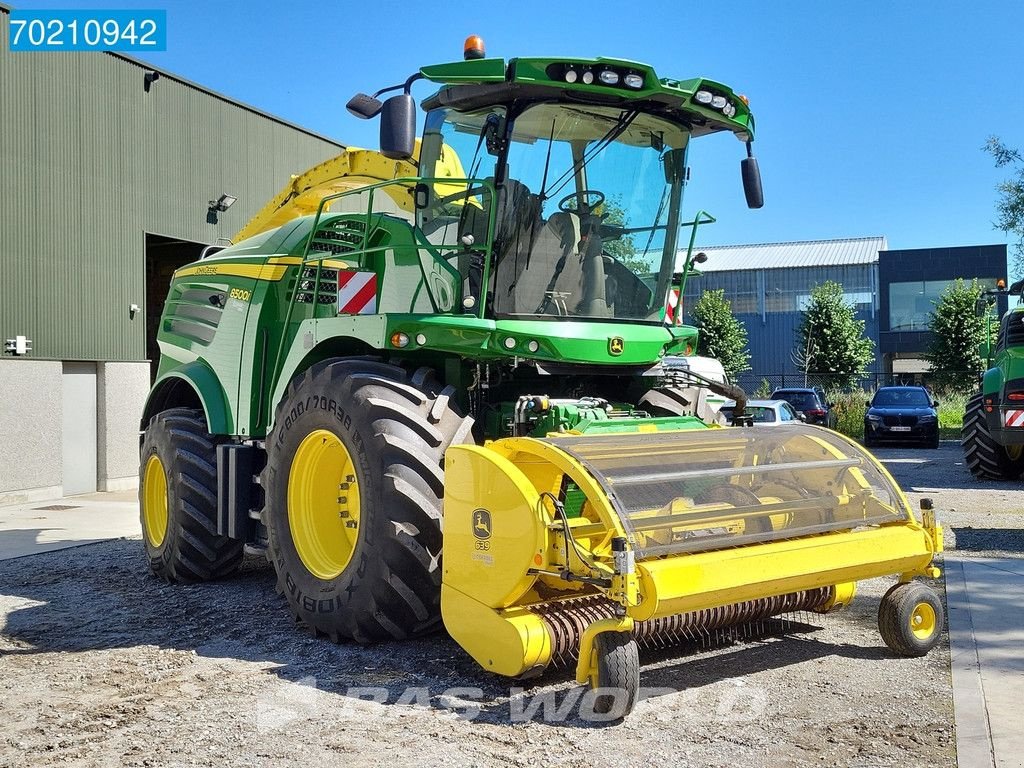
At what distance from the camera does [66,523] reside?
11.1 meters

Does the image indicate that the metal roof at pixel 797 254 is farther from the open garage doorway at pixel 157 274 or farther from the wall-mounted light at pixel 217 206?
the wall-mounted light at pixel 217 206

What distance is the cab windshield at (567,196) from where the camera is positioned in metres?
5.50

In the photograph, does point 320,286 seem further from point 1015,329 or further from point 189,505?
point 1015,329

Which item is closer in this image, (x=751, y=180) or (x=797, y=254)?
(x=751, y=180)

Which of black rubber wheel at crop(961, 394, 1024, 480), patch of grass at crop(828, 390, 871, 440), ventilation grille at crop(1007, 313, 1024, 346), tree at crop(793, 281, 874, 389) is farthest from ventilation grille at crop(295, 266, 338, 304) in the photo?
tree at crop(793, 281, 874, 389)

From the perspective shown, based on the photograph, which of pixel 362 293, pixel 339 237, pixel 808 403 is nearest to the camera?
pixel 362 293

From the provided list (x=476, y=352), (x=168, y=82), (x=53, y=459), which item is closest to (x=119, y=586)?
(x=476, y=352)

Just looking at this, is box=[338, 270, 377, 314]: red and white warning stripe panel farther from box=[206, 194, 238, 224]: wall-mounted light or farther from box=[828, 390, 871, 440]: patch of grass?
box=[828, 390, 871, 440]: patch of grass

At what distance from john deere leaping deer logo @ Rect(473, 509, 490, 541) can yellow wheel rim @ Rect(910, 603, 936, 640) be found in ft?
7.24

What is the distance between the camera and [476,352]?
528 cm

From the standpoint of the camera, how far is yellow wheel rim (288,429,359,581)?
5.65m

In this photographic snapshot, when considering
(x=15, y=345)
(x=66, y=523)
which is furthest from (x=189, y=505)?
(x=15, y=345)

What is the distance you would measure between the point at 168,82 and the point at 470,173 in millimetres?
11254

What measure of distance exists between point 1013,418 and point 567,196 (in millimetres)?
9605
